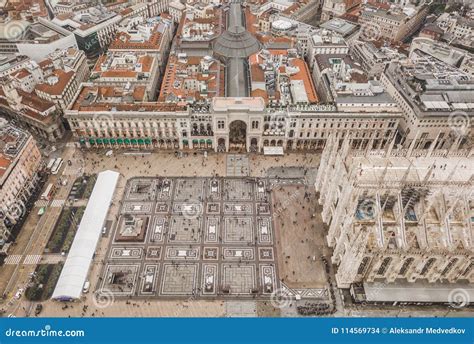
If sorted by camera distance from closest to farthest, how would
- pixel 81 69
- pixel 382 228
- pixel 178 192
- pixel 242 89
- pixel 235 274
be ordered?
1. pixel 382 228
2. pixel 235 274
3. pixel 178 192
4. pixel 242 89
5. pixel 81 69

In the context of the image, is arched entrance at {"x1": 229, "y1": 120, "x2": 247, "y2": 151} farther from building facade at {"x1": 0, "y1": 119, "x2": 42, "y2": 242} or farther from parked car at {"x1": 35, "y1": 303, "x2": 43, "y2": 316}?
parked car at {"x1": 35, "y1": 303, "x2": 43, "y2": 316}

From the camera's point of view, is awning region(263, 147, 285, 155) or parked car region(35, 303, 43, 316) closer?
parked car region(35, 303, 43, 316)

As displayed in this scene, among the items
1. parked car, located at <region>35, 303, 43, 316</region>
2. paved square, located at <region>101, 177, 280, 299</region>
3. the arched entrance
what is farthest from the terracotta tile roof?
parked car, located at <region>35, 303, 43, 316</region>

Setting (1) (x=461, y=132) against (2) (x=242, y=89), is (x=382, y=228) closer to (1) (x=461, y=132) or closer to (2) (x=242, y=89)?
(1) (x=461, y=132)

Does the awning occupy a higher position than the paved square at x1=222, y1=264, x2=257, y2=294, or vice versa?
the awning

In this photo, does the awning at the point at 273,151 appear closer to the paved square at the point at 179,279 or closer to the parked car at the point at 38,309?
the paved square at the point at 179,279

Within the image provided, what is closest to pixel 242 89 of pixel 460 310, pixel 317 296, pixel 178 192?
pixel 178 192
